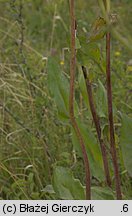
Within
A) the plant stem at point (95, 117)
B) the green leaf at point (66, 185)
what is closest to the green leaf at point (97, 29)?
the plant stem at point (95, 117)

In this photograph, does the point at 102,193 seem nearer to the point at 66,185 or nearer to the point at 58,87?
the point at 66,185

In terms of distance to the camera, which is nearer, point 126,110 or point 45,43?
point 126,110

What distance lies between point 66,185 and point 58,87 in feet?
0.83

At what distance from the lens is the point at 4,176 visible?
6.35 feet

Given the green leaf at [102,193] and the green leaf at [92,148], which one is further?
the green leaf at [92,148]

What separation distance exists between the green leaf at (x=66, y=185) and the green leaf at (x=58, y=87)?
0.14 metres

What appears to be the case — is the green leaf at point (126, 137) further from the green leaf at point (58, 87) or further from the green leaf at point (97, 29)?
the green leaf at point (97, 29)

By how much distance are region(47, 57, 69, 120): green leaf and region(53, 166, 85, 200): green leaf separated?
140mm

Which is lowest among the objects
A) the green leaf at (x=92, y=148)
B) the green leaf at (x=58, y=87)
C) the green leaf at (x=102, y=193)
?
the green leaf at (x=102, y=193)

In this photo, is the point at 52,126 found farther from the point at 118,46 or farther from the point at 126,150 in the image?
the point at 118,46

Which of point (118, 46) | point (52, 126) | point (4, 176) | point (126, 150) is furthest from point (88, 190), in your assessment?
point (118, 46)

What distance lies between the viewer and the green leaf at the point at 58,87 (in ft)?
4.40

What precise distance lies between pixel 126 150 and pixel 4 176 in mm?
696

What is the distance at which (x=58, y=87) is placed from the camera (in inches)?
54.0
